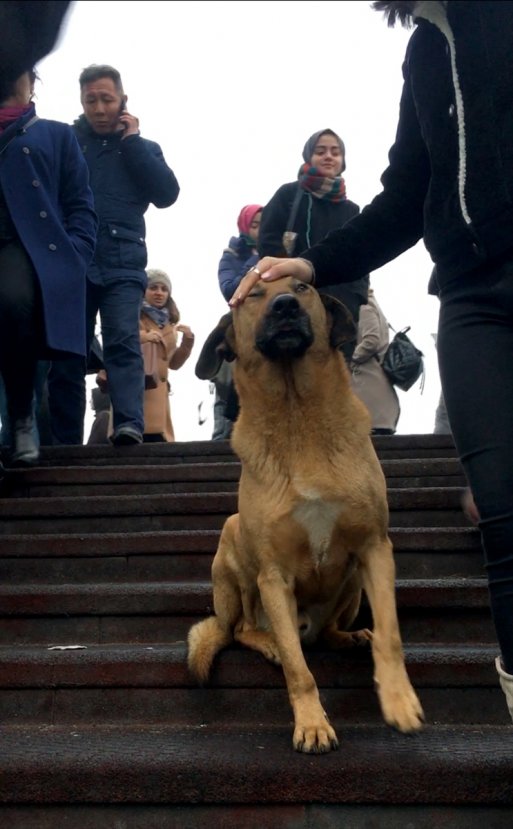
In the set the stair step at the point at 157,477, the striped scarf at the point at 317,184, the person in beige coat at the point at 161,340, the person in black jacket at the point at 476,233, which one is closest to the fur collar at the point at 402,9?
the person in black jacket at the point at 476,233

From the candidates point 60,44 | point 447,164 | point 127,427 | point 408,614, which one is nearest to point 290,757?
point 408,614

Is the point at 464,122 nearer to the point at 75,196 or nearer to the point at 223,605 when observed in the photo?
the point at 223,605

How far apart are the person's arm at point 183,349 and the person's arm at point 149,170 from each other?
177 centimetres

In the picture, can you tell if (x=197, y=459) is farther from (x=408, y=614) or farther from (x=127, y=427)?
(x=408, y=614)

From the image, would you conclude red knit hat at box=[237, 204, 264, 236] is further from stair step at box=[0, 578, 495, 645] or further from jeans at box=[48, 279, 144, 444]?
stair step at box=[0, 578, 495, 645]

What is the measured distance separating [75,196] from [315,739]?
10.9ft

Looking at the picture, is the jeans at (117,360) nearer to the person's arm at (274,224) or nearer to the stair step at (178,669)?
the person's arm at (274,224)

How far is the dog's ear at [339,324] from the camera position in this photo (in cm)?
310

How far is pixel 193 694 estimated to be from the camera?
2.72m

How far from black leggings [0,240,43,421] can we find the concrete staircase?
639 mm

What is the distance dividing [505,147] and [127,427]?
3753 millimetres

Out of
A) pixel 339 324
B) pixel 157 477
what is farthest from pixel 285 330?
pixel 157 477

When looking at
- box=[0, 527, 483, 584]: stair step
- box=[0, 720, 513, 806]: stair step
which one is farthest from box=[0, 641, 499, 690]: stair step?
box=[0, 527, 483, 584]: stair step

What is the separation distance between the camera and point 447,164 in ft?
6.69
